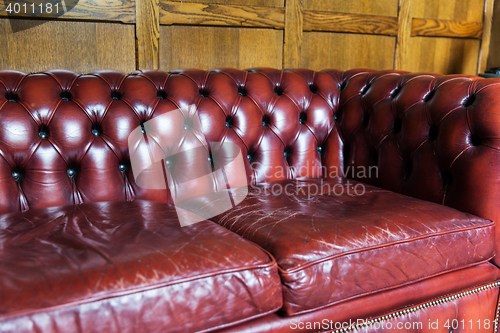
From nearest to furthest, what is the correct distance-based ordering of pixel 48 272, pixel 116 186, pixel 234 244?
pixel 48 272, pixel 234 244, pixel 116 186

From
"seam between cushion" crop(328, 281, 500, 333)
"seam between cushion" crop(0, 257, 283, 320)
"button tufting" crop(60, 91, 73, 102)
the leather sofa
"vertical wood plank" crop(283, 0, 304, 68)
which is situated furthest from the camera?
"vertical wood plank" crop(283, 0, 304, 68)

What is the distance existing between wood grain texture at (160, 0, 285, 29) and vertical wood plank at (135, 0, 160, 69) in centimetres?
4

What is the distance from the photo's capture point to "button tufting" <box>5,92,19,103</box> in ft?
4.23

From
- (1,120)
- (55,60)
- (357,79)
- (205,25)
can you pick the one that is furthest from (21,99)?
(357,79)

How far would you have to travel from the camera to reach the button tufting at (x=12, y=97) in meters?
1.29

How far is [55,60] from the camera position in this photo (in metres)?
1.86

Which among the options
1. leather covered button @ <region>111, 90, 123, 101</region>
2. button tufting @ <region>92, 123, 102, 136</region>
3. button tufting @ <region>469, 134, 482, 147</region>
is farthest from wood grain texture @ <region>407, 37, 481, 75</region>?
button tufting @ <region>92, 123, 102, 136</region>

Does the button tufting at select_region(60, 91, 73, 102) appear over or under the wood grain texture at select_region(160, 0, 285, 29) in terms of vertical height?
under

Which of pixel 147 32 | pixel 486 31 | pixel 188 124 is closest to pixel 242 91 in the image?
pixel 188 124

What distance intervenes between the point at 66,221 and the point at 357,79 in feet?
4.46

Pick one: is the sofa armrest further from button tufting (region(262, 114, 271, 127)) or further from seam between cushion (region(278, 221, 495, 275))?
button tufting (region(262, 114, 271, 127))

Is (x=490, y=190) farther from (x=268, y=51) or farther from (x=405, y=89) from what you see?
(x=268, y=51)
